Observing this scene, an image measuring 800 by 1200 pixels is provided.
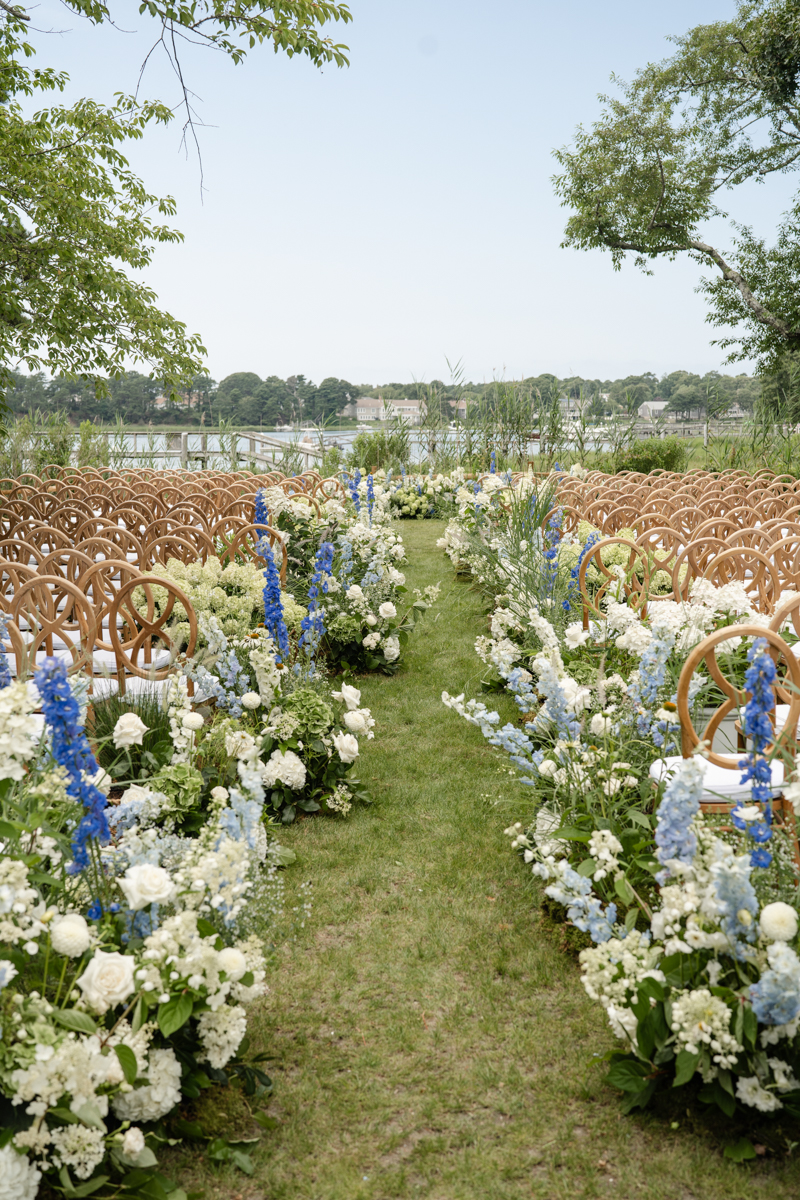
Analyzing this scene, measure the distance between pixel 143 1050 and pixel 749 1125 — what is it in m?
1.28

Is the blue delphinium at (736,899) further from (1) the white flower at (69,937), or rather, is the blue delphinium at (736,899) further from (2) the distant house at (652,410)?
(2) the distant house at (652,410)

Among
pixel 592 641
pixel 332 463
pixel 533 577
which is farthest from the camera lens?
pixel 332 463

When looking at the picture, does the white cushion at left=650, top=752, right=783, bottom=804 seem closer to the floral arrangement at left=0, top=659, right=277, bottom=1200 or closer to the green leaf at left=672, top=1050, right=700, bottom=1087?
the green leaf at left=672, top=1050, right=700, bottom=1087

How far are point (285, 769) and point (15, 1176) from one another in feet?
6.10

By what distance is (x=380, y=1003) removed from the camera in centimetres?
222

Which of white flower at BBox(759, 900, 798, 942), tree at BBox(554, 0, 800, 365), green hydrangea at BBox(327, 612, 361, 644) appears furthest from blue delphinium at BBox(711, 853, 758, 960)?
tree at BBox(554, 0, 800, 365)

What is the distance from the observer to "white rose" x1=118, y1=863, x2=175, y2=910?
162 centimetres

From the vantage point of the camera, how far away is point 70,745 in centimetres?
165

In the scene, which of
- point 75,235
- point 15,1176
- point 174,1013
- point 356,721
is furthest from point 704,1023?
point 75,235

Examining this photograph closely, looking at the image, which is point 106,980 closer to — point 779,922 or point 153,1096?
point 153,1096

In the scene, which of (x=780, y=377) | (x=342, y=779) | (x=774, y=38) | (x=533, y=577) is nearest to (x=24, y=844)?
(x=342, y=779)

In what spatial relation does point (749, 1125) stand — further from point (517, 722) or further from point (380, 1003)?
point (517, 722)

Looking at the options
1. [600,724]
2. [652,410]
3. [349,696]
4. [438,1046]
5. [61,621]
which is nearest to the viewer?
[438,1046]

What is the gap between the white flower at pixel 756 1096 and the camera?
5.27 feet
